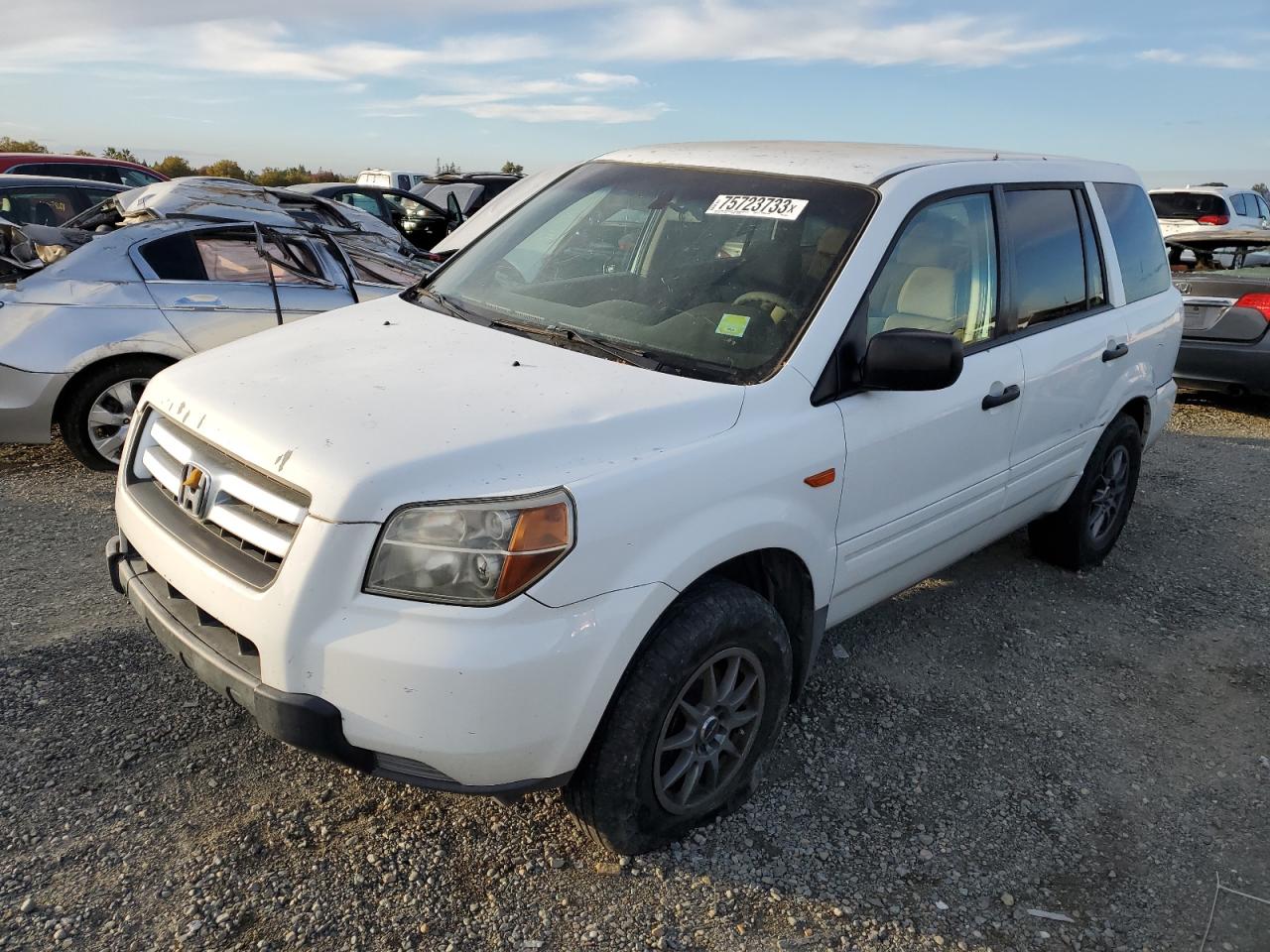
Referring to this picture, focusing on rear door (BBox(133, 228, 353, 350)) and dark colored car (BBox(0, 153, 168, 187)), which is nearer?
rear door (BBox(133, 228, 353, 350))

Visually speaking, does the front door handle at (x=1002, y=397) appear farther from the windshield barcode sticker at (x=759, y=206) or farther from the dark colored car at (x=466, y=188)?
the dark colored car at (x=466, y=188)

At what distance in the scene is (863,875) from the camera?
2.71 m

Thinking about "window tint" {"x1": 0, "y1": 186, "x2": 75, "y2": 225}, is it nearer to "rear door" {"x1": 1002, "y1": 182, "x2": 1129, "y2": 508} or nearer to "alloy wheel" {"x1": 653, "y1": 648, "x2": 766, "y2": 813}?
"rear door" {"x1": 1002, "y1": 182, "x2": 1129, "y2": 508}

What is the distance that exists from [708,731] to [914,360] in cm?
115

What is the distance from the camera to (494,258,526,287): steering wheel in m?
3.49

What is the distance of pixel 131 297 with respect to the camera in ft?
17.6

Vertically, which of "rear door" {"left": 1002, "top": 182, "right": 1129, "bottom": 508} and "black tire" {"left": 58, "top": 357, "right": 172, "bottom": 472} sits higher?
"rear door" {"left": 1002, "top": 182, "right": 1129, "bottom": 508}

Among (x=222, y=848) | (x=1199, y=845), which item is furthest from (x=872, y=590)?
(x=222, y=848)

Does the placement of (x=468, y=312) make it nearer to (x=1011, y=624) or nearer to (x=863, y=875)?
(x=863, y=875)

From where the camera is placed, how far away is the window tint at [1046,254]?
3684 mm

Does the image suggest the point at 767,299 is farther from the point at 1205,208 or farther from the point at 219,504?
the point at 1205,208

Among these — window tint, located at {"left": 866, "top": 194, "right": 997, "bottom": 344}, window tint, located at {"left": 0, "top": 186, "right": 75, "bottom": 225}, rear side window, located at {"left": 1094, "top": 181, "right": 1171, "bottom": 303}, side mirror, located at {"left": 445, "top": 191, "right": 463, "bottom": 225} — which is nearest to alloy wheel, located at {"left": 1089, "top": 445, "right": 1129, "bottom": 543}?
rear side window, located at {"left": 1094, "top": 181, "right": 1171, "bottom": 303}

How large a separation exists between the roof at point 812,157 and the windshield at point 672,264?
0.07 meters

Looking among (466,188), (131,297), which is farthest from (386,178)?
(131,297)
